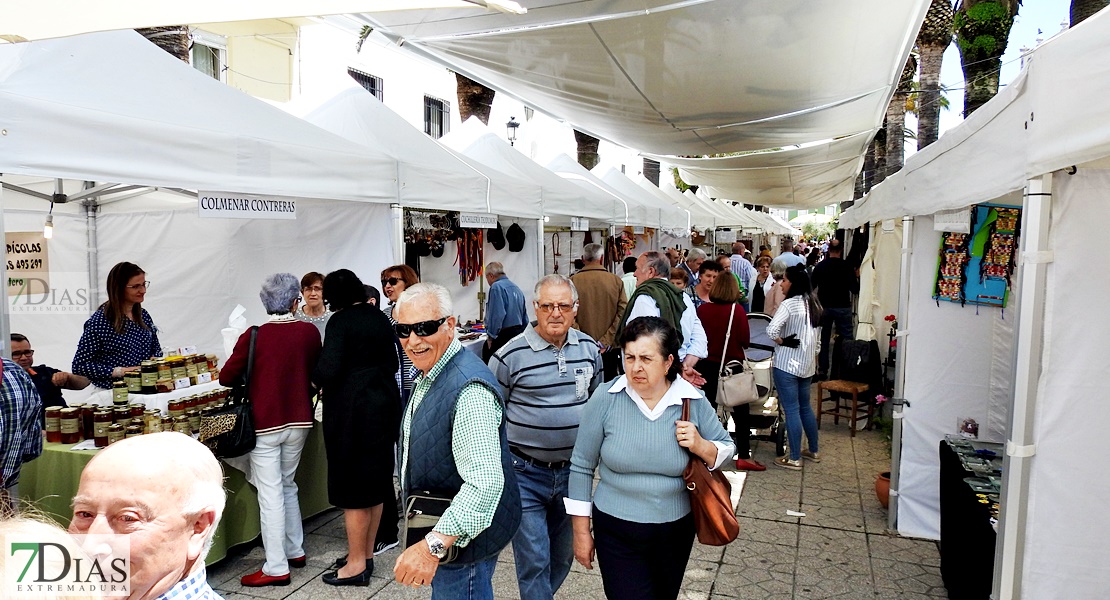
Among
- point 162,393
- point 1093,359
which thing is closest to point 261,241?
point 162,393

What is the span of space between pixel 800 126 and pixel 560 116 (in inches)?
101

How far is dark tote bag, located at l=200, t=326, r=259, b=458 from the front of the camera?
371cm

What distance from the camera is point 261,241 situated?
6180 millimetres

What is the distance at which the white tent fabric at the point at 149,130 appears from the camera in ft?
9.55

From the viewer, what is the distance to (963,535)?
3.29 meters

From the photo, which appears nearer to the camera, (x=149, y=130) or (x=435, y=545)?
(x=435, y=545)

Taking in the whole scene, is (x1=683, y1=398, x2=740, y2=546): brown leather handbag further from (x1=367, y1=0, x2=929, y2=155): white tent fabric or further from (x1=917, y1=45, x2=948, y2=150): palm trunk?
(x1=917, y1=45, x2=948, y2=150): palm trunk

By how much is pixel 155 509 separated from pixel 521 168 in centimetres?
715

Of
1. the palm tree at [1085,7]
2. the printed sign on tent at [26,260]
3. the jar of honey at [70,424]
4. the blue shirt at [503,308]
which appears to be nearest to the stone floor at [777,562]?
the jar of honey at [70,424]

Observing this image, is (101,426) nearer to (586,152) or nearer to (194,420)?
(194,420)

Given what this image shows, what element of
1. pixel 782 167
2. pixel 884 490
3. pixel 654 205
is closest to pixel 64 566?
pixel 884 490

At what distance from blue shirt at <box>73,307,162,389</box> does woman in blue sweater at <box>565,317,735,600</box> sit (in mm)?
3355

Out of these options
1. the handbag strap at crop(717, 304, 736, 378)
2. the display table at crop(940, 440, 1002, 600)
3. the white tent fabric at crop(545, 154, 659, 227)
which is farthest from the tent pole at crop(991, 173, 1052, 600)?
the white tent fabric at crop(545, 154, 659, 227)

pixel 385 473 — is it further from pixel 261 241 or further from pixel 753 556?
pixel 261 241
